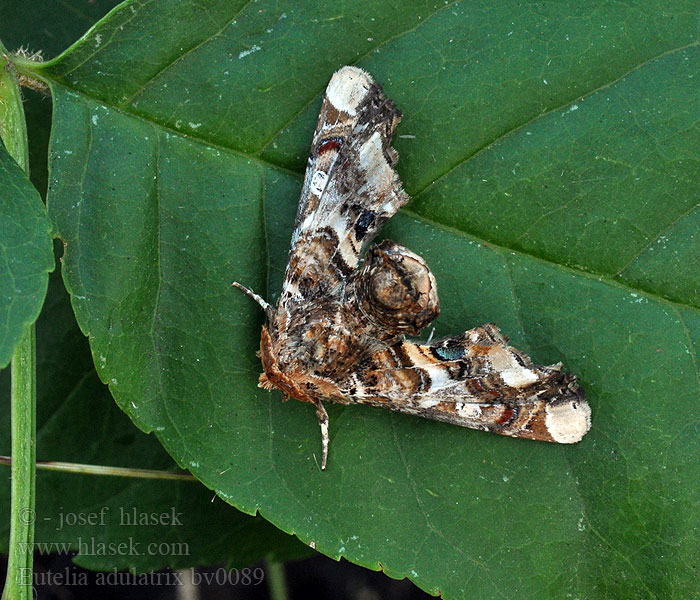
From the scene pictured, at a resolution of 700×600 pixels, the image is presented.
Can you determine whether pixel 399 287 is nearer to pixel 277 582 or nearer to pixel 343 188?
pixel 343 188

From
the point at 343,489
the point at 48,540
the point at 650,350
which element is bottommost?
the point at 48,540

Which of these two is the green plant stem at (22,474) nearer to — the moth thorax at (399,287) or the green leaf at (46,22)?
the moth thorax at (399,287)

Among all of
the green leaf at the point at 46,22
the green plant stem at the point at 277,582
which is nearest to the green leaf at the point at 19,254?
the green leaf at the point at 46,22

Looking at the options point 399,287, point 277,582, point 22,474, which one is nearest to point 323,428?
point 399,287

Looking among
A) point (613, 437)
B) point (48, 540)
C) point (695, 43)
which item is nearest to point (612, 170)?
point (695, 43)

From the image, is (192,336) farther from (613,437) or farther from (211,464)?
(613,437)

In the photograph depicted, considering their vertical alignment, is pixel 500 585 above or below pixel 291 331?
below
